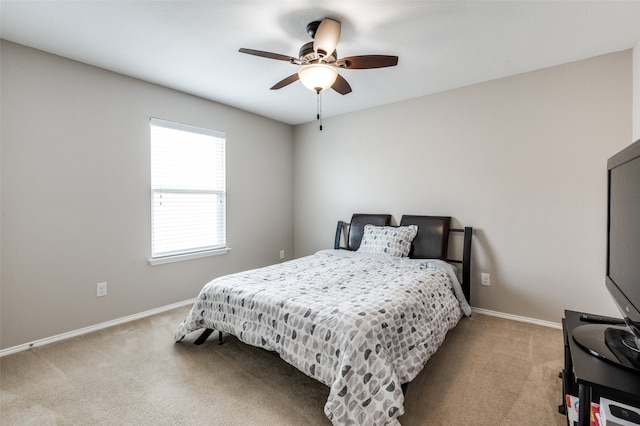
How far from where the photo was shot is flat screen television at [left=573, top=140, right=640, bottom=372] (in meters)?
1.13

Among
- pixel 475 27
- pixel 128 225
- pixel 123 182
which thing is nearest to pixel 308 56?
pixel 475 27

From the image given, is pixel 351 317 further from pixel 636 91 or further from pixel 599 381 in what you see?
pixel 636 91

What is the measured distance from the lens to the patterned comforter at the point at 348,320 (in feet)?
4.79

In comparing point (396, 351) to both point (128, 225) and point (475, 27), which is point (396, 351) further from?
point (128, 225)

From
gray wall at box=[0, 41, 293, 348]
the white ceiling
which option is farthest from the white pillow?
gray wall at box=[0, 41, 293, 348]

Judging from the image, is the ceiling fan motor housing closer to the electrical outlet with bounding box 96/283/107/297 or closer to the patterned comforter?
the patterned comforter

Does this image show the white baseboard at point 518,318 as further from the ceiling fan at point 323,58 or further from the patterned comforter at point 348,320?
the ceiling fan at point 323,58

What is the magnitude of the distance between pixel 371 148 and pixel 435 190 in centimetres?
101

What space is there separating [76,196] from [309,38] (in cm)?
241

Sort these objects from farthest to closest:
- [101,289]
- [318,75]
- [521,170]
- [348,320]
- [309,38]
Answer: [521,170], [101,289], [309,38], [318,75], [348,320]

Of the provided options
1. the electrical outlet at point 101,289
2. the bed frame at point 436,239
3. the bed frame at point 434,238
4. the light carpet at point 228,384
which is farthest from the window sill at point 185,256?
the bed frame at point 436,239

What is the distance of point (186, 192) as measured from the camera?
3.43 meters

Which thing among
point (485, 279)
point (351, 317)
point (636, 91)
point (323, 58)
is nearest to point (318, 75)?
point (323, 58)

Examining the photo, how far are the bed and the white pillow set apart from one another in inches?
2.3
